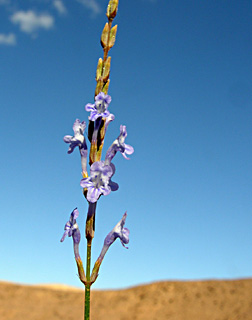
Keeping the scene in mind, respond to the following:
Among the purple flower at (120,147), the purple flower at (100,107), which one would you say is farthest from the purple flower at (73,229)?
the purple flower at (100,107)

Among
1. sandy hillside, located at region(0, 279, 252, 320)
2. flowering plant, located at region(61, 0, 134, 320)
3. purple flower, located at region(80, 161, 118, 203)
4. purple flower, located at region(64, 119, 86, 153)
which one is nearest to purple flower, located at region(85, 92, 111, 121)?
flowering plant, located at region(61, 0, 134, 320)

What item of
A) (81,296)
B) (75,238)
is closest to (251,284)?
(81,296)

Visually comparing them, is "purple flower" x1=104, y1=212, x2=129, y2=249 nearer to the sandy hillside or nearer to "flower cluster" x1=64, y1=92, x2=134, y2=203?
"flower cluster" x1=64, y1=92, x2=134, y2=203

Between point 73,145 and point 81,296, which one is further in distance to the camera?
point 81,296

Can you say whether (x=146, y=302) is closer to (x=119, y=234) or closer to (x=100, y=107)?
(x=119, y=234)

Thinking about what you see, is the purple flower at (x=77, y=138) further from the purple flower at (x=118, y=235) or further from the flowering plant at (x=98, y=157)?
the purple flower at (x=118, y=235)

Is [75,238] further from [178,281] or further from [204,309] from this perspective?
[178,281]
